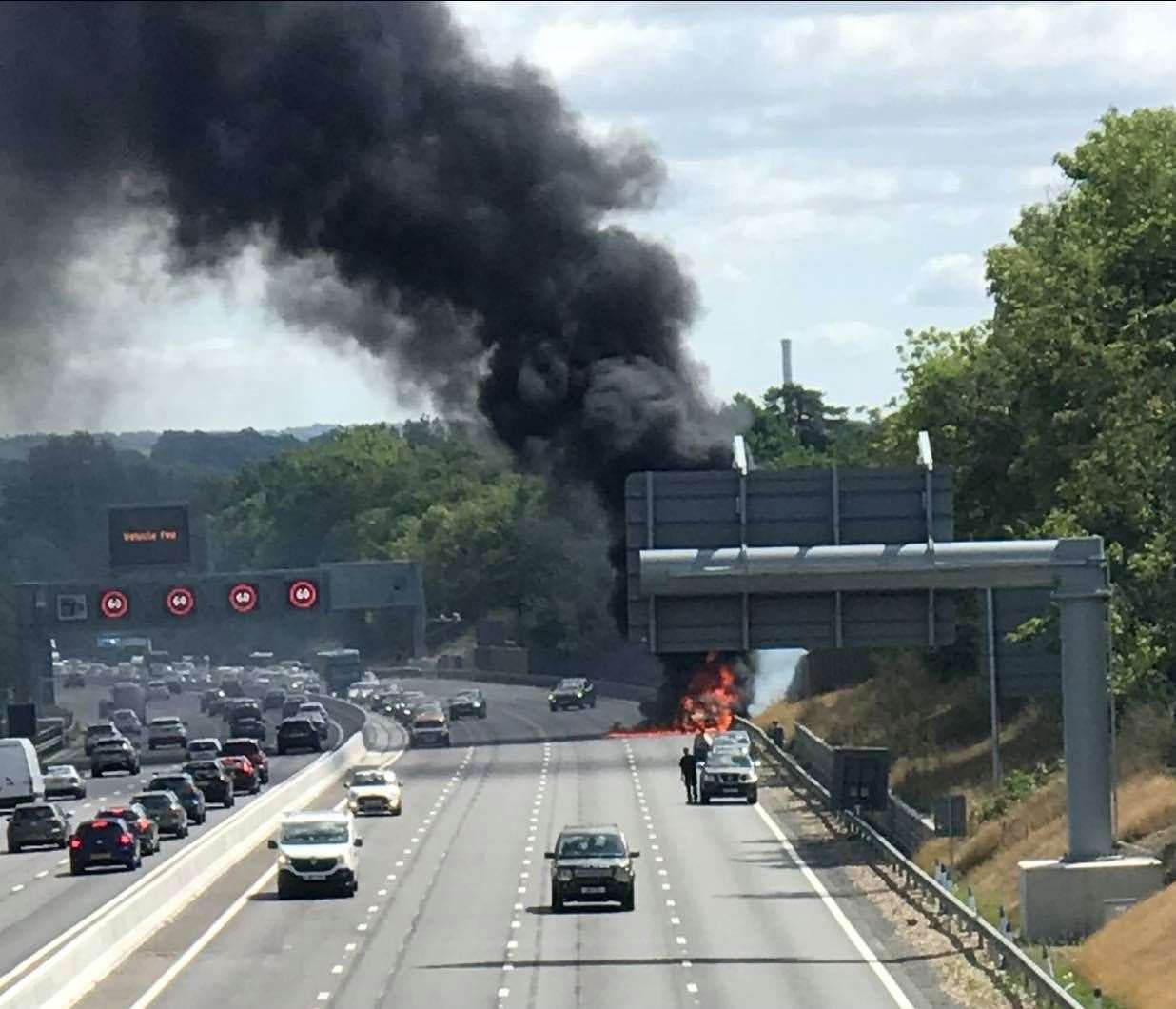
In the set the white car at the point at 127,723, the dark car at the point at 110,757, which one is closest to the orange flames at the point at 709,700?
the dark car at the point at 110,757

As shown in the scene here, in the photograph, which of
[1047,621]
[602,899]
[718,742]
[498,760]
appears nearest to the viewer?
[602,899]

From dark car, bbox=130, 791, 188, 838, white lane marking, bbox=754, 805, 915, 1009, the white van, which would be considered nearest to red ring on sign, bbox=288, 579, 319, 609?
the white van

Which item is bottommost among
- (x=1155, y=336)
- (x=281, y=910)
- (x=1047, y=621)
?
(x=281, y=910)

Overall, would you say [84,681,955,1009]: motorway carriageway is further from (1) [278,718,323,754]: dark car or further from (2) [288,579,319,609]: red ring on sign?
(2) [288,579,319,609]: red ring on sign

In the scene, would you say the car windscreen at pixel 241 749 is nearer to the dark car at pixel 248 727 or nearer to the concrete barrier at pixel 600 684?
the concrete barrier at pixel 600 684

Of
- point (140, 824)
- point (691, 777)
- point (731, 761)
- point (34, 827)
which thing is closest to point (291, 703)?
point (691, 777)

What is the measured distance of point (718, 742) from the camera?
87.8m

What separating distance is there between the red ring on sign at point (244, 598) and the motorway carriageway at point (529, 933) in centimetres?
5999

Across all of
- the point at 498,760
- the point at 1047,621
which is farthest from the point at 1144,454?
the point at 498,760

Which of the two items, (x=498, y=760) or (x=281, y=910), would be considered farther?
(x=498, y=760)

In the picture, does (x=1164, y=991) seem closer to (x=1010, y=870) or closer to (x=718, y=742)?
(x=1010, y=870)

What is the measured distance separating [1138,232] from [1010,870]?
724 inches

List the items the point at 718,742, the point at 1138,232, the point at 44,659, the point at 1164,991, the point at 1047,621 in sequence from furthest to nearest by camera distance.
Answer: the point at 44,659 < the point at 718,742 < the point at 1138,232 < the point at 1047,621 < the point at 1164,991

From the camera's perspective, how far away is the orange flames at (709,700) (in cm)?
7781
